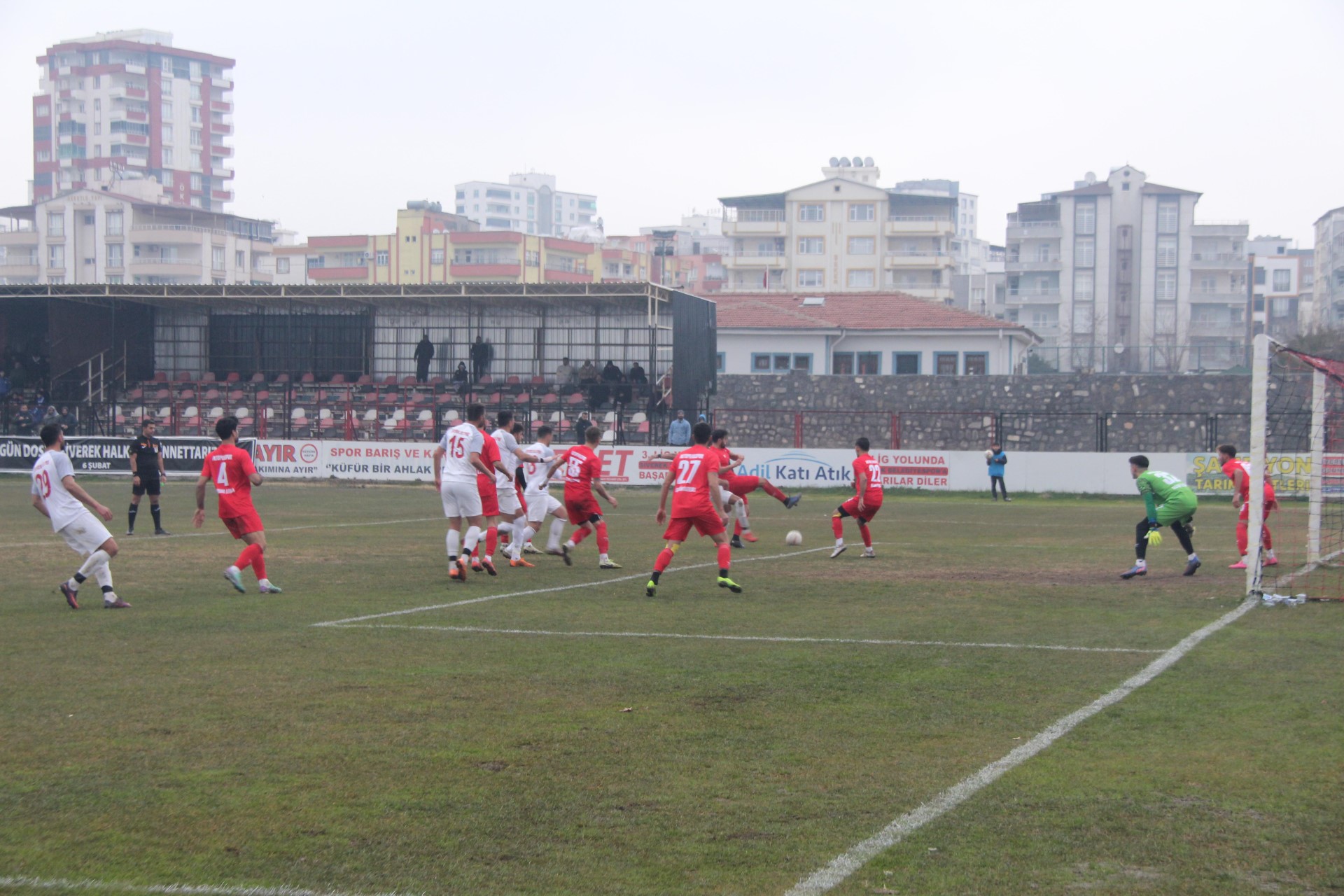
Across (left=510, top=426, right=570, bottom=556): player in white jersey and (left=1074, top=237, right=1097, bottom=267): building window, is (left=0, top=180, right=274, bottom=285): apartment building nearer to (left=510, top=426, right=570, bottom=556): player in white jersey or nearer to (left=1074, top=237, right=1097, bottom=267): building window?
(left=1074, top=237, right=1097, bottom=267): building window

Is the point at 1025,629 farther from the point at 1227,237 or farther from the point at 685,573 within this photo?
the point at 1227,237

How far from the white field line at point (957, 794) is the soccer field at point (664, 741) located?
3 cm

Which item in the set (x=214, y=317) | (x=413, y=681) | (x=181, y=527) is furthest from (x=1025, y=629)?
(x=214, y=317)

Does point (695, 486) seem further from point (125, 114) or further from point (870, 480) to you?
point (125, 114)

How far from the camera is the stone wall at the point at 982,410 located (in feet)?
129

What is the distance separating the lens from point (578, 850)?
5180mm

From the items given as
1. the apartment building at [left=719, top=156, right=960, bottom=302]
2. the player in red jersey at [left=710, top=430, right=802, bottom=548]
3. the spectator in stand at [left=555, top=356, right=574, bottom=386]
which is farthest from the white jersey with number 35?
the apartment building at [left=719, top=156, right=960, bottom=302]

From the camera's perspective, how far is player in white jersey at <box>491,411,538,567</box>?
16.2 meters

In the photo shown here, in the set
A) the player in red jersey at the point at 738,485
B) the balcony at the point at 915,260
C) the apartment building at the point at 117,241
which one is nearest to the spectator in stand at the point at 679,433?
the player in red jersey at the point at 738,485

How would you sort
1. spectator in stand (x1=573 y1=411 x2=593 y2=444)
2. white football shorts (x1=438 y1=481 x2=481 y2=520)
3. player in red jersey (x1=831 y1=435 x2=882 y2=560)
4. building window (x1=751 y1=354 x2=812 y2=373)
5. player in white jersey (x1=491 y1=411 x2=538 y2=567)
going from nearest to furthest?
white football shorts (x1=438 y1=481 x2=481 y2=520) < player in white jersey (x1=491 y1=411 x2=538 y2=567) < player in red jersey (x1=831 y1=435 x2=882 y2=560) < spectator in stand (x1=573 y1=411 x2=593 y2=444) < building window (x1=751 y1=354 x2=812 y2=373)

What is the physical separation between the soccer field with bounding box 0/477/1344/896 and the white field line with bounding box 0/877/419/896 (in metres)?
0.03

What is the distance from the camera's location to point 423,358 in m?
44.9

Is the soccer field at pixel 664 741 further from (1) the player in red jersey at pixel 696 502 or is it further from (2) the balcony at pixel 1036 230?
(2) the balcony at pixel 1036 230

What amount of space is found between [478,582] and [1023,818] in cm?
961
